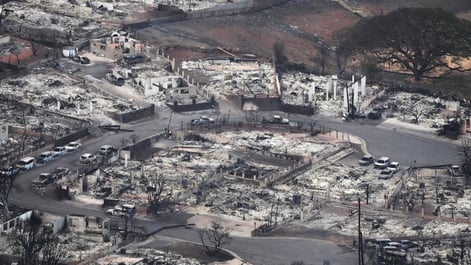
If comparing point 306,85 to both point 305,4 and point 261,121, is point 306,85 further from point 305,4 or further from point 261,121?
point 305,4

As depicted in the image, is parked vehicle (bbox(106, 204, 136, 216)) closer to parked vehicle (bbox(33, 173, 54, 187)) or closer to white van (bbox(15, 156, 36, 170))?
parked vehicle (bbox(33, 173, 54, 187))

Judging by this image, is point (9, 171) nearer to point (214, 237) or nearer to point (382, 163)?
point (214, 237)

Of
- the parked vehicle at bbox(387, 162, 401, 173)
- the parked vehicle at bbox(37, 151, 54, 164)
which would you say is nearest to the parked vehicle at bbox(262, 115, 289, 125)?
the parked vehicle at bbox(387, 162, 401, 173)

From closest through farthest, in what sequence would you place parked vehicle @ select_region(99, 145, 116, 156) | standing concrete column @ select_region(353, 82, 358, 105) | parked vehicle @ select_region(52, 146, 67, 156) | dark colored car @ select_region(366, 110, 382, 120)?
parked vehicle @ select_region(52, 146, 67, 156), parked vehicle @ select_region(99, 145, 116, 156), dark colored car @ select_region(366, 110, 382, 120), standing concrete column @ select_region(353, 82, 358, 105)

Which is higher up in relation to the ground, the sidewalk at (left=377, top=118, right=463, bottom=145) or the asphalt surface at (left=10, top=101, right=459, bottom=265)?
the sidewalk at (left=377, top=118, right=463, bottom=145)

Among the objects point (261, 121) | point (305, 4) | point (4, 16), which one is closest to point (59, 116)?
point (261, 121)

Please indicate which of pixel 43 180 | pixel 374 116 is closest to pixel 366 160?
pixel 374 116

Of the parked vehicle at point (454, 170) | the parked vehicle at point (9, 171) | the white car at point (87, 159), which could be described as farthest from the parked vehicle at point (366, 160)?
the parked vehicle at point (9, 171)
